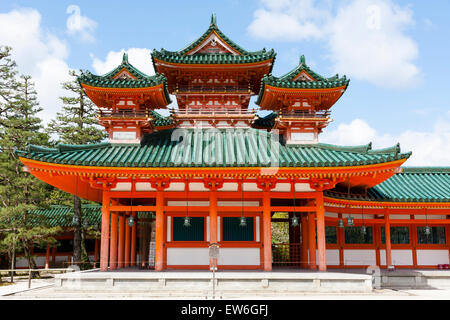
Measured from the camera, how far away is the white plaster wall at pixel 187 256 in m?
17.8

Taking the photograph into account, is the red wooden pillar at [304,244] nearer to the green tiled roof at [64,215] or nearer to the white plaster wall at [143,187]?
the white plaster wall at [143,187]

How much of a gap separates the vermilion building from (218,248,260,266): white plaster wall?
5 cm

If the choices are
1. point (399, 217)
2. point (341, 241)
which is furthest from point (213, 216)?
point (399, 217)

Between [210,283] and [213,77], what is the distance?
40.2 feet

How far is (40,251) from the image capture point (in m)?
33.8

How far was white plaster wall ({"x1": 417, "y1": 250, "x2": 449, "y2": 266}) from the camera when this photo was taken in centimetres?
2216

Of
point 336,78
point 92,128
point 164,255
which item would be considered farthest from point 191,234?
point 92,128

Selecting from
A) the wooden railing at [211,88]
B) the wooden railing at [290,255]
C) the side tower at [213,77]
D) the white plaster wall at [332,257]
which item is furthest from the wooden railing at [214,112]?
the white plaster wall at [332,257]

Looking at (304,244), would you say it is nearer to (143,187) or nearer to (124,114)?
(143,187)

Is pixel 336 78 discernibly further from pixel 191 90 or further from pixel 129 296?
pixel 129 296

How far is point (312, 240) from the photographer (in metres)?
18.4

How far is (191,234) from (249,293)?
4565 mm

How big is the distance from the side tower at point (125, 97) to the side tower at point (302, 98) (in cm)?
567

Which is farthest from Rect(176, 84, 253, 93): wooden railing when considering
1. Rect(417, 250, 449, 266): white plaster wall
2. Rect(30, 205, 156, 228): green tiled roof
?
Rect(417, 250, 449, 266): white plaster wall
